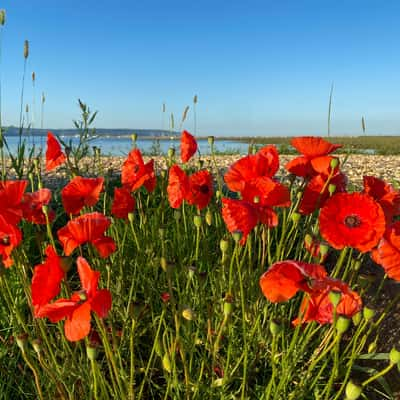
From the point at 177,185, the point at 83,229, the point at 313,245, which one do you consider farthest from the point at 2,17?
the point at 313,245

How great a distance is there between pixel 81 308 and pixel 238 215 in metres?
0.50

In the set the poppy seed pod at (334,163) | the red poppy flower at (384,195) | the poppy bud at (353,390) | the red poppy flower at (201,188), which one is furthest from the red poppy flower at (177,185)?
the poppy bud at (353,390)

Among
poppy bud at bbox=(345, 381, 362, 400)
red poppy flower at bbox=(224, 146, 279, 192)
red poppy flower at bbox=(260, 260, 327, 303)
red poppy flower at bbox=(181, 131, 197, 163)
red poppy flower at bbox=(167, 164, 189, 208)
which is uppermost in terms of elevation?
red poppy flower at bbox=(181, 131, 197, 163)

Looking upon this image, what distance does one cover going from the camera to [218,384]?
4.09 feet

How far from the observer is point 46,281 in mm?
977

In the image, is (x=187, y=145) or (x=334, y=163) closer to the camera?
(x=334, y=163)

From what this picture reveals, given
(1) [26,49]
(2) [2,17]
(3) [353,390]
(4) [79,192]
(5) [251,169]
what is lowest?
(3) [353,390]

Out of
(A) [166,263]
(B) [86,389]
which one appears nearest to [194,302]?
(B) [86,389]

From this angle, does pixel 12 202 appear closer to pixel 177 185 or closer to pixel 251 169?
pixel 177 185

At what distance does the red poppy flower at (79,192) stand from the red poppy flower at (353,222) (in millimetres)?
736

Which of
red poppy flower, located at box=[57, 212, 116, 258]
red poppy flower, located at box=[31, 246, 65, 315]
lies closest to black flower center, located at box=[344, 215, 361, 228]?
red poppy flower, located at box=[57, 212, 116, 258]

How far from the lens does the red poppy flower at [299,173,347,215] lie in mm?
1339

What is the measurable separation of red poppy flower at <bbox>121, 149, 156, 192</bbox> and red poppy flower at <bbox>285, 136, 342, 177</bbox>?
1.88ft

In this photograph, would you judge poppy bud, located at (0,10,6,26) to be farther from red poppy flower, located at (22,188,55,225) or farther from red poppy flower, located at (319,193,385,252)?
red poppy flower, located at (319,193,385,252)
